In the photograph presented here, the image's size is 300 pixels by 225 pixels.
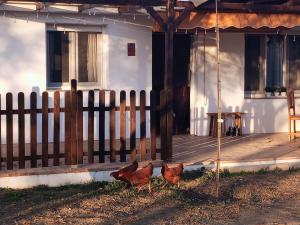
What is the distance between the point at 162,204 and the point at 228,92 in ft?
20.1

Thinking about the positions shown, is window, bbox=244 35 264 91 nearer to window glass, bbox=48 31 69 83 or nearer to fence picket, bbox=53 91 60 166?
window glass, bbox=48 31 69 83

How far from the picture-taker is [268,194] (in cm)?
869

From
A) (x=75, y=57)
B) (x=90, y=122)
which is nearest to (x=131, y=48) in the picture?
(x=75, y=57)

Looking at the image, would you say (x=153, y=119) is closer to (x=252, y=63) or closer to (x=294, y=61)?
(x=252, y=63)

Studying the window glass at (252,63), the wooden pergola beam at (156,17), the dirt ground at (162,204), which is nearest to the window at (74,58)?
the wooden pergola beam at (156,17)

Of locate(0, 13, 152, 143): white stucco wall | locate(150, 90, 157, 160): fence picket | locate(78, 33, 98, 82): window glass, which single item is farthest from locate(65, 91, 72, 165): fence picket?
locate(78, 33, 98, 82): window glass

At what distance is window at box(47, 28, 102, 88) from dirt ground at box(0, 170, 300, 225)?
12.4 feet

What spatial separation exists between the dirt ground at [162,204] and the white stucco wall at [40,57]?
300 cm

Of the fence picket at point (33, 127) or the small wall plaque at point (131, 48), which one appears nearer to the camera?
the fence picket at point (33, 127)

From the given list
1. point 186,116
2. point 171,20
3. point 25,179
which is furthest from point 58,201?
point 186,116

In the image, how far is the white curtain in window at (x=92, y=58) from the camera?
12.5m

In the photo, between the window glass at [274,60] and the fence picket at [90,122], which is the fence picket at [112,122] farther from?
the window glass at [274,60]

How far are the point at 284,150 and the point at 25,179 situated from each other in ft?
16.6

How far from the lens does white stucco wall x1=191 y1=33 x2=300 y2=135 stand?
44.2 feet
